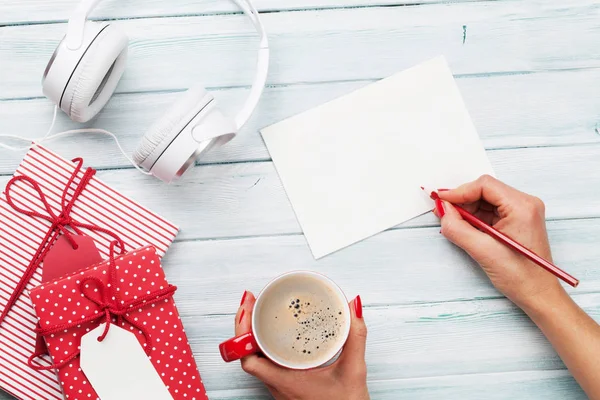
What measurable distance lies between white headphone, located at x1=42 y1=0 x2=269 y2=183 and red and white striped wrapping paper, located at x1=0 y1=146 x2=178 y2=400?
8 cm

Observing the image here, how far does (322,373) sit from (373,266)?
189 millimetres

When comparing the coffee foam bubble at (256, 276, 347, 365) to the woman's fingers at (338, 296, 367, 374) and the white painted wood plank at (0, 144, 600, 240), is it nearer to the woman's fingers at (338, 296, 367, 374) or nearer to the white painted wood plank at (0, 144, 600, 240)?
the woman's fingers at (338, 296, 367, 374)

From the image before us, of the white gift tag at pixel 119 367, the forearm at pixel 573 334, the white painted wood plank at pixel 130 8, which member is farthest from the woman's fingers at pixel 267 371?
the white painted wood plank at pixel 130 8

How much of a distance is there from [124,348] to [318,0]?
579 mm

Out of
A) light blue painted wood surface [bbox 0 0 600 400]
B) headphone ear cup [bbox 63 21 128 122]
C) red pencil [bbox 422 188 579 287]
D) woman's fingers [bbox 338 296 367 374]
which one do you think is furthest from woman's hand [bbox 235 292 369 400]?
headphone ear cup [bbox 63 21 128 122]

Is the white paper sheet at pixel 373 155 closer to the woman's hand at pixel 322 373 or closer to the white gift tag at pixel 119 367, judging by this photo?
the woman's hand at pixel 322 373

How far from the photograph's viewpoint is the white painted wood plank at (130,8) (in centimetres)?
85

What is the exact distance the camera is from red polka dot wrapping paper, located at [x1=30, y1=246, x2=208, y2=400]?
733 millimetres

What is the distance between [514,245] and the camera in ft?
2.56

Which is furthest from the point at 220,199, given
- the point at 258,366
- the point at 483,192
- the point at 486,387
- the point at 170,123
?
the point at 486,387

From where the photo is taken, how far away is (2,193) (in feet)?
2.66

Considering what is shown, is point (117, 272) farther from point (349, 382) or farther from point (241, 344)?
point (349, 382)

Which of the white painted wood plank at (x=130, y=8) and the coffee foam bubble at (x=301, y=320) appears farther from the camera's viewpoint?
the white painted wood plank at (x=130, y=8)

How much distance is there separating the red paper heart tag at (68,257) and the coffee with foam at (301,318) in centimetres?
26
